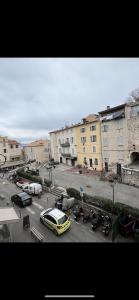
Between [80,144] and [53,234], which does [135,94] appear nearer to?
[80,144]

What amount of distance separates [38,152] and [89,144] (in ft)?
44.2

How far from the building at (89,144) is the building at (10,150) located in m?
14.3

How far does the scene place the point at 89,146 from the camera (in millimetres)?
18125

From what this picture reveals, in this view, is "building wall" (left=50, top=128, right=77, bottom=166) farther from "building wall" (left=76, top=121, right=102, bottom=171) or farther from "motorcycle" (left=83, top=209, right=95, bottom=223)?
"motorcycle" (left=83, top=209, right=95, bottom=223)

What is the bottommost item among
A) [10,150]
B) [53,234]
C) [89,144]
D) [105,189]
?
[53,234]

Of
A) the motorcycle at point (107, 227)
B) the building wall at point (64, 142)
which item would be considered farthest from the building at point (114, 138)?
the motorcycle at point (107, 227)

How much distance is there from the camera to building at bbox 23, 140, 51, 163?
94.4 ft

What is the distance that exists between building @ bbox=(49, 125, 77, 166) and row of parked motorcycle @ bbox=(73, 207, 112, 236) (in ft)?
41.4

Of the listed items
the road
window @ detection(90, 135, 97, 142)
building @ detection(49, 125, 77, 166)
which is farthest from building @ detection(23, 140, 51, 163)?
the road

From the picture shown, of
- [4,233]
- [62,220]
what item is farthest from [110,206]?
[4,233]
